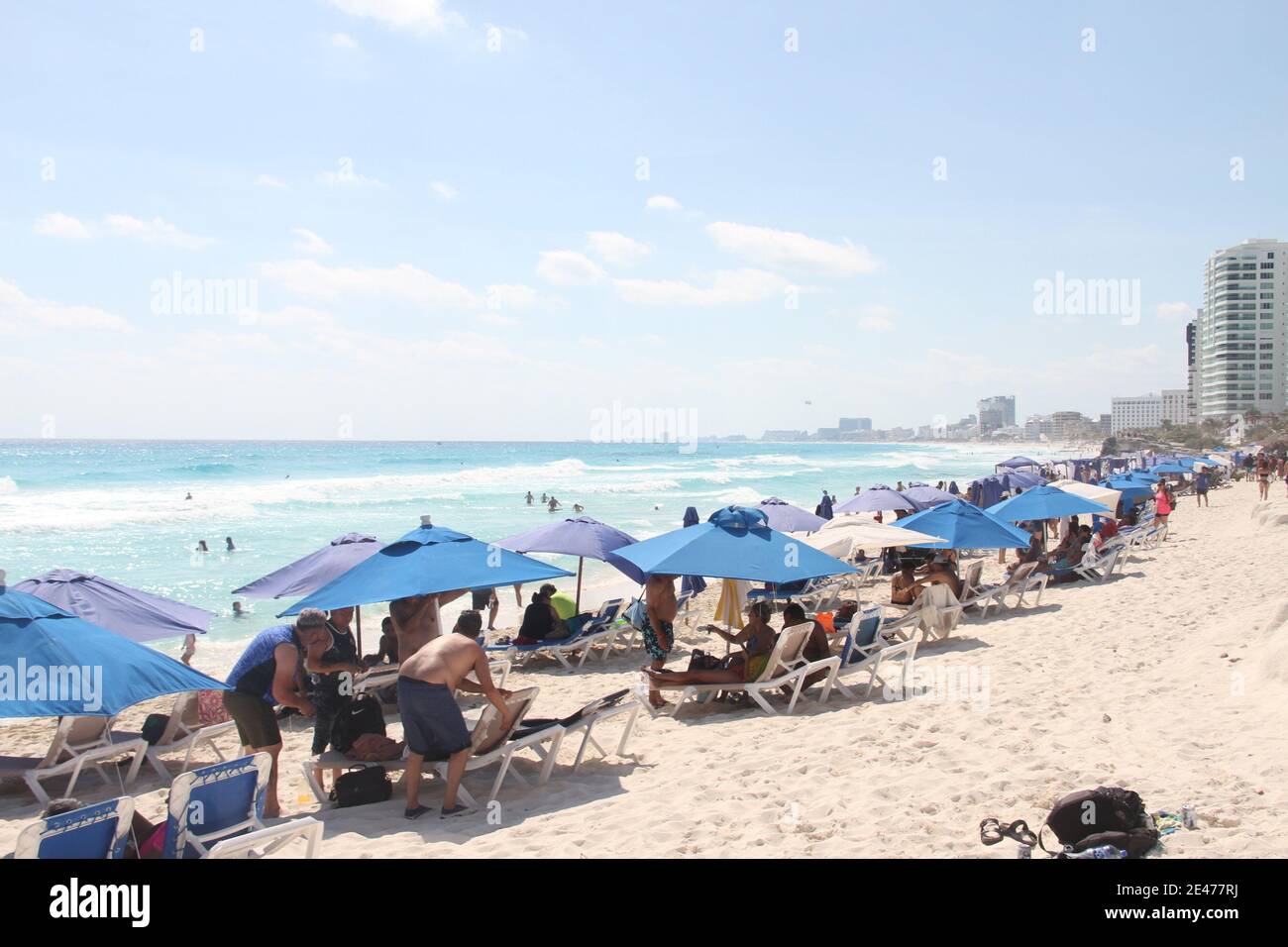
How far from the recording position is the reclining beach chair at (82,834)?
10.1 ft

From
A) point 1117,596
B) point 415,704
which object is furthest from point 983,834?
point 1117,596

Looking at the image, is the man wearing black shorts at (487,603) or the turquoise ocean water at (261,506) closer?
the man wearing black shorts at (487,603)

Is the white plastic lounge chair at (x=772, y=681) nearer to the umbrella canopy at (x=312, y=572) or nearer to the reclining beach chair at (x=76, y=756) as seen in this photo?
the umbrella canopy at (x=312, y=572)

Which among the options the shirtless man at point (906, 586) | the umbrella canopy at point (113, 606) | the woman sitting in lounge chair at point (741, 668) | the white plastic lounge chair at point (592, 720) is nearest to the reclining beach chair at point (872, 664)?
the woman sitting in lounge chair at point (741, 668)

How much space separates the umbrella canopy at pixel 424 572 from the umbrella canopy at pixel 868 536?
4.66 metres

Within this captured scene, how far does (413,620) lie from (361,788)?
1731mm

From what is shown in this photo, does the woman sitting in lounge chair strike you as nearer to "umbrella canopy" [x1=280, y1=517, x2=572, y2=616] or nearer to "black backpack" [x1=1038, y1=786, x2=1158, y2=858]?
"umbrella canopy" [x1=280, y1=517, x2=572, y2=616]

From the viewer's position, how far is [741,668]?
7012 mm

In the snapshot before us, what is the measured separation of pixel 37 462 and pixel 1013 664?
282 feet

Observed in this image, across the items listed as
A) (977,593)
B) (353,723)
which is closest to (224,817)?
(353,723)

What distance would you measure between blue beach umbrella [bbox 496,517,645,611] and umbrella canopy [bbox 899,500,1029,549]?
11.3 feet
